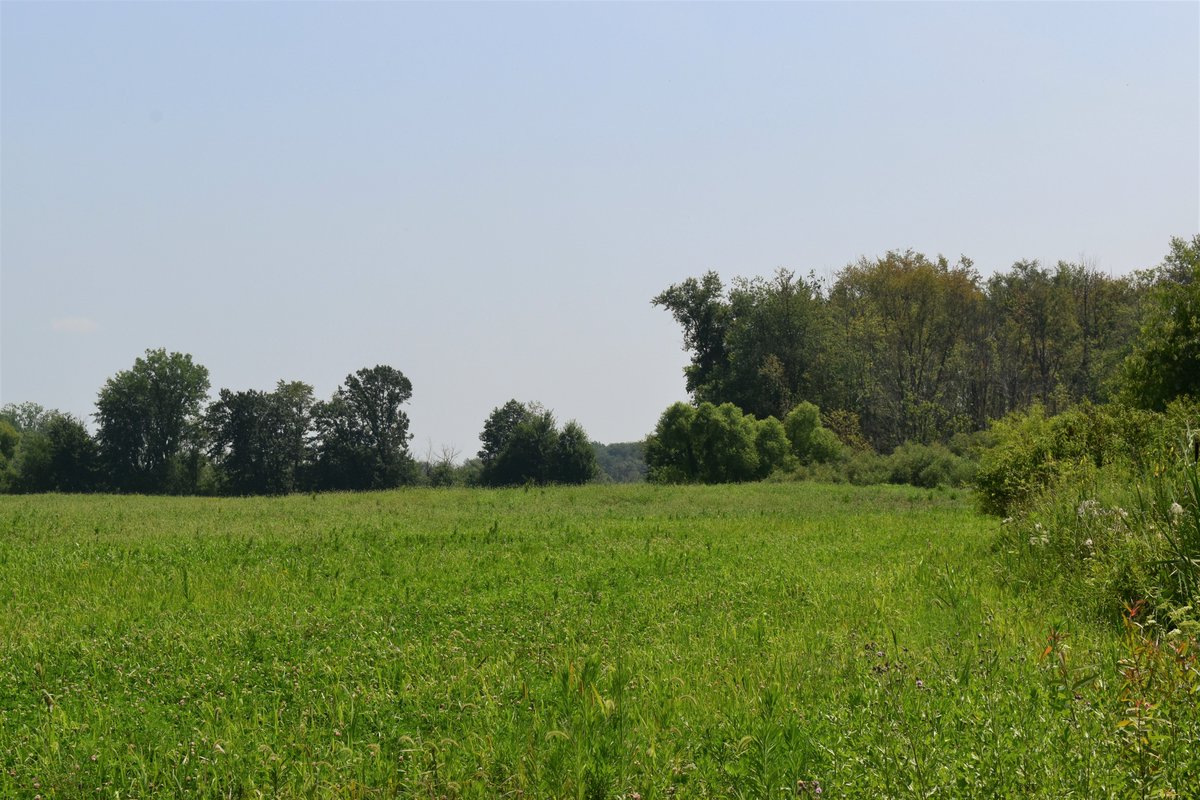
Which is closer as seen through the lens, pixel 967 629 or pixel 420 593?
pixel 967 629

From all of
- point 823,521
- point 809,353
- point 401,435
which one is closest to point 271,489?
point 401,435

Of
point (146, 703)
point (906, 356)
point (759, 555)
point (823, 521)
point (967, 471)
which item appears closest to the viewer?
point (146, 703)

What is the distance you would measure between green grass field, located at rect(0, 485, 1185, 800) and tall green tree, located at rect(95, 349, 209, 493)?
56.6m

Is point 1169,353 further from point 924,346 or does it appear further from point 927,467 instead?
point 924,346

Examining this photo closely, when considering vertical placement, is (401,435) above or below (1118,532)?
above

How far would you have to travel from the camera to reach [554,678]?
708cm

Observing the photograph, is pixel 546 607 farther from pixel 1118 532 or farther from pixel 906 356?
pixel 906 356

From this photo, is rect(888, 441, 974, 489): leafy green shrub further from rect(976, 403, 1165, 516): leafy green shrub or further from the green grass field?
the green grass field

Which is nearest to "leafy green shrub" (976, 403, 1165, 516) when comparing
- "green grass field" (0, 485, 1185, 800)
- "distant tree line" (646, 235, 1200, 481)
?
"green grass field" (0, 485, 1185, 800)

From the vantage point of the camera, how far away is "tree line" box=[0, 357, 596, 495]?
216 ft

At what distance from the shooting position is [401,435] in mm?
72438

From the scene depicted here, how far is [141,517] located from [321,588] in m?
16.4

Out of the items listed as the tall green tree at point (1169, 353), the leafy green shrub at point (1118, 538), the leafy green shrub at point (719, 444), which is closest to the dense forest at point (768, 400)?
the leafy green shrub at point (719, 444)

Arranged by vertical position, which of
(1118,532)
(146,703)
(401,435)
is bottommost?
(146,703)
